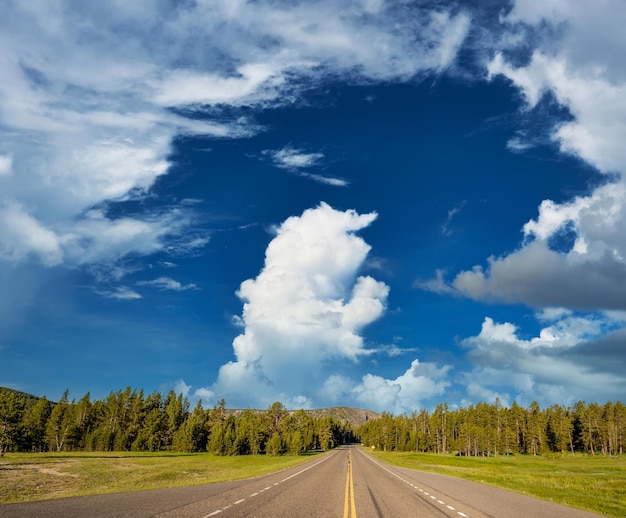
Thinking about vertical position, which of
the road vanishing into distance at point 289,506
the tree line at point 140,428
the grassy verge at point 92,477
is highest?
the road vanishing into distance at point 289,506

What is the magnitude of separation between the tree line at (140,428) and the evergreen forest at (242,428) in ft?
0.79

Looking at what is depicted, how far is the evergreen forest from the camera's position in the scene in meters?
102

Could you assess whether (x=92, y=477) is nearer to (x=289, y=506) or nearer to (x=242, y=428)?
(x=289, y=506)

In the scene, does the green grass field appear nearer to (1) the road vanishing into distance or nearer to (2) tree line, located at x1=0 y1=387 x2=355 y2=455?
(1) the road vanishing into distance

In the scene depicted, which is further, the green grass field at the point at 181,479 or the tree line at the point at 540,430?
the tree line at the point at 540,430

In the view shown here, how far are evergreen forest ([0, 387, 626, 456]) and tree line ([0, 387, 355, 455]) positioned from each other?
0.79ft

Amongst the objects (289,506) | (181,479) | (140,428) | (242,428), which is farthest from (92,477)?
(140,428)

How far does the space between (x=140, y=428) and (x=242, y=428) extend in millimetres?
33058

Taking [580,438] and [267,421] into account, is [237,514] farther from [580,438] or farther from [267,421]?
[580,438]

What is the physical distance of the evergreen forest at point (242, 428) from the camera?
Answer: 102m

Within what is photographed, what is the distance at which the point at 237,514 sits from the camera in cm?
1386

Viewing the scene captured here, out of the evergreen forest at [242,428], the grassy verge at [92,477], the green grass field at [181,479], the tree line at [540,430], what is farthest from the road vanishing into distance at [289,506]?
the tree line at [540,430]

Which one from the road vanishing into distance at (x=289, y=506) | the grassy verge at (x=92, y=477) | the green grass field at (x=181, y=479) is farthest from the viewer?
the green grass field at (x=181, y=479)

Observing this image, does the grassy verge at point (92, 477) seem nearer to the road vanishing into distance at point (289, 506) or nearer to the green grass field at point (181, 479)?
the green grass field at point (181, 479)
